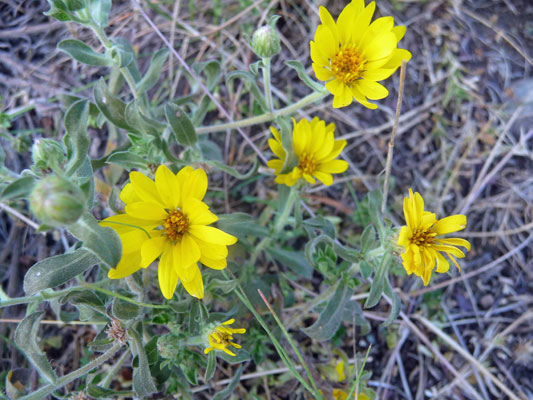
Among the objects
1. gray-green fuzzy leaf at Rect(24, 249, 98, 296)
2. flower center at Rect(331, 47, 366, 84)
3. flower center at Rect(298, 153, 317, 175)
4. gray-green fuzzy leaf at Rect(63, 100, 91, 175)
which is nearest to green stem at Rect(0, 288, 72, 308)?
gray-green fuzzy leaf at Rect(24, 249, 98, 296)

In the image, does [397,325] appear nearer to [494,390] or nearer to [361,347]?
[361,347]

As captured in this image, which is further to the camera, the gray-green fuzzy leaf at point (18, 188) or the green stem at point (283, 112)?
the green stem at point (283, 112)

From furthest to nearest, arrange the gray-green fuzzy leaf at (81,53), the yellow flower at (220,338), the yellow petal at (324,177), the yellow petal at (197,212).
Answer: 1. the yellow petal at (324,177)
2. the gray-green fuzzy leaf at (81,53)
3. the yellow flower at (220,338)
4. the yellow petal at (197,212)

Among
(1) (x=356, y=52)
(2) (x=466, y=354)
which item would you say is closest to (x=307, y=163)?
(1) (x=356, y=52)

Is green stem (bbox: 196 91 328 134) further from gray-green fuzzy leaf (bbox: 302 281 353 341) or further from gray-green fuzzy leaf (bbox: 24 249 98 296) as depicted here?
gray-green fuzzy leaf (bbox: 24 249 98 296)

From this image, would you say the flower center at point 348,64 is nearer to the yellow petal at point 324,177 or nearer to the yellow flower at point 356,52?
the yellow flower at point 356,52

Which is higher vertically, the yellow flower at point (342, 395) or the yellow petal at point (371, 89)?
the yellow petal at point (371, 89)

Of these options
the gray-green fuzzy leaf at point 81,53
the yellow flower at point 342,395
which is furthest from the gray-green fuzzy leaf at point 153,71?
the yellow flower at point 342,395
